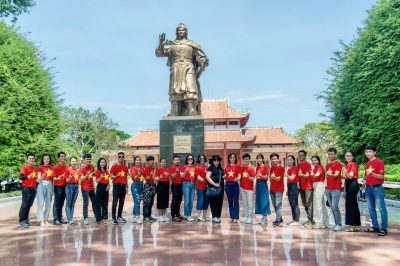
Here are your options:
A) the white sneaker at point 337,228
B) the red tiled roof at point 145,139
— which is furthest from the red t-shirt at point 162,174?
the red tiled roof at point 145,139

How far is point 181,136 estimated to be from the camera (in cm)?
1044

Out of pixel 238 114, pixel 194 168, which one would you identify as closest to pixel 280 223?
pixel 194 168

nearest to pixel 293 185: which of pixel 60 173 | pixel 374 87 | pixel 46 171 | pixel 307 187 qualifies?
pixel 307 187

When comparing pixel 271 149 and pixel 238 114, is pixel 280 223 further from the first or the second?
pixel 271 149

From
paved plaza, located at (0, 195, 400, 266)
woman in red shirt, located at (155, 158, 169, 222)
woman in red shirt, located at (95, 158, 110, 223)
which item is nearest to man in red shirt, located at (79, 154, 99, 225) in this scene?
woman in red shirt, located at (95, 158, 110, 223)

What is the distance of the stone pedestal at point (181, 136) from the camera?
10.4 m

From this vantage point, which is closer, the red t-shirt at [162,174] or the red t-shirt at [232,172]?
the red t-shirt at [232,172]

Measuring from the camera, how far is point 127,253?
4.71 metres

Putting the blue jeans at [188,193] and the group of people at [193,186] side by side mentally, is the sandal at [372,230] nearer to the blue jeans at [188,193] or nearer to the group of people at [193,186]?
the group of people at [193,186]

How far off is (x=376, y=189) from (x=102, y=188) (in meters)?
5.15

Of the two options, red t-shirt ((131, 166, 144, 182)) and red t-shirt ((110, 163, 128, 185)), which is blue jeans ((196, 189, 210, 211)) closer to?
red t-shirt ((131, 166, 144, 182))

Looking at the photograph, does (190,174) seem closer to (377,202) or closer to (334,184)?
(334,184)

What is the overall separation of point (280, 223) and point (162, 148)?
4.65m

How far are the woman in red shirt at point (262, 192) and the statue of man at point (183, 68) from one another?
4.28 meters
